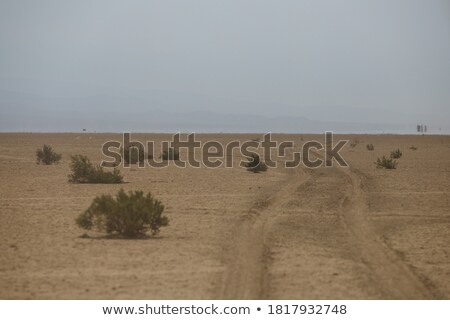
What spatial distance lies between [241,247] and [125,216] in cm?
285

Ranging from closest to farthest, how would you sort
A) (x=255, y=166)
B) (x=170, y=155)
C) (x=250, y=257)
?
(x=250, y=257) → (x=255, y=166) → (x=170, y=155)

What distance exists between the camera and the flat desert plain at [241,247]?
10203 millimetres

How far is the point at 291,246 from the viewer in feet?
46.1

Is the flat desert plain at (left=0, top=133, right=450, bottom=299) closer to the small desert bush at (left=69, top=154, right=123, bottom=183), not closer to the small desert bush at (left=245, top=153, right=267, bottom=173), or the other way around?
the small desert bush at (left=69, top=154, right=123, bottom=183)

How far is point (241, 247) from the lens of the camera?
13.8m

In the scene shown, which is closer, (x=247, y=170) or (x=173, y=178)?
(x=173, y=178)

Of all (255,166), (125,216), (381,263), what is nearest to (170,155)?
(255,166)

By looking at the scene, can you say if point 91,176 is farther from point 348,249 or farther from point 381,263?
point 381,263

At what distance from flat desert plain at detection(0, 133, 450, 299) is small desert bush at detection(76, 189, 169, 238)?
34 centimetres

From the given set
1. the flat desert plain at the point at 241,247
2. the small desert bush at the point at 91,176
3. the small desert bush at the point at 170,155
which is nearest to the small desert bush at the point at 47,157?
the small desert bush at the point at 170,155

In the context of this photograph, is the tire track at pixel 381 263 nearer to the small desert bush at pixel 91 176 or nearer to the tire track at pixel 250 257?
the tire track at pixel 250 257
